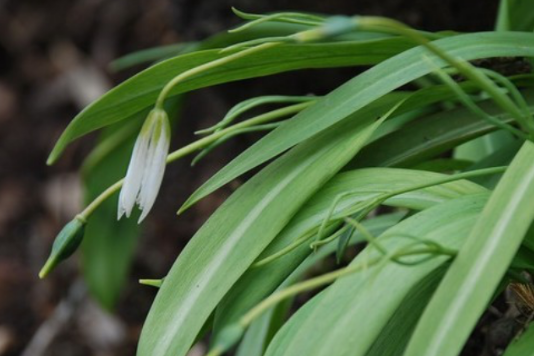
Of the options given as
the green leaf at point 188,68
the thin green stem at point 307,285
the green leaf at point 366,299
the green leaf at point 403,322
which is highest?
the green leaf at point 188,68

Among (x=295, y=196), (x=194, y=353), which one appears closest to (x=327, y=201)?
(x=295, y=196)

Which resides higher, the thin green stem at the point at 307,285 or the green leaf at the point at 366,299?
the thin green stem at the point at 307,285

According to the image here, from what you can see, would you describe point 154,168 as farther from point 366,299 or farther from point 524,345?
point 524,345

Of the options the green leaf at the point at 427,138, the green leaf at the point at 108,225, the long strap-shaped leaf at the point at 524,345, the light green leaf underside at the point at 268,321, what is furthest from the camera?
the green leaf at the point at 108,225

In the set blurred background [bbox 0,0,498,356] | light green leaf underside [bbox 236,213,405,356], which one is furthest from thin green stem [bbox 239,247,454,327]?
blurred background [bbox 0,0,498,356]

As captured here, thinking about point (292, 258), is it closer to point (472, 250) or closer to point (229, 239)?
point (229, 239)

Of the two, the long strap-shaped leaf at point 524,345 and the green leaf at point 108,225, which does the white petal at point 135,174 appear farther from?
the green leaf at point 108,225

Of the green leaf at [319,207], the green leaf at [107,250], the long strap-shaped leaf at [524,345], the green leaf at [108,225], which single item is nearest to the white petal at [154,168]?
the green leaf at [319,207]
